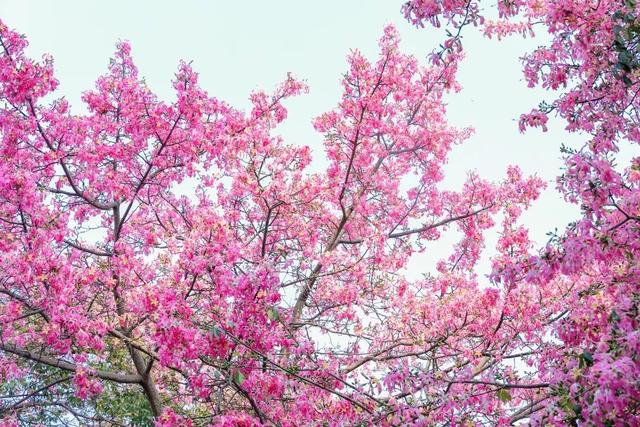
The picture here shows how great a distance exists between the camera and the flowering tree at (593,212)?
343 centimetres

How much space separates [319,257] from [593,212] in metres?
5.72

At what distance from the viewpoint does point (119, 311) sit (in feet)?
29.6

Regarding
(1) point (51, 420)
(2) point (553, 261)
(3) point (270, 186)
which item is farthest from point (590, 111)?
(1) point (51, 420)

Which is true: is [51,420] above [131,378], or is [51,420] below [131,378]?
above

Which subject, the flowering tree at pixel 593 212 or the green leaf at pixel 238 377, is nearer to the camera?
the flowering tree at pixel 593 212

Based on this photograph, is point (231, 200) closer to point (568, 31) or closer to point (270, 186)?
point (270, 186)

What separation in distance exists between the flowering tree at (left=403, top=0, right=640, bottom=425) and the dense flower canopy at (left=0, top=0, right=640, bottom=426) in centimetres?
2

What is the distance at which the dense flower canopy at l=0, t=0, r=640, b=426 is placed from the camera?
14.2 feet

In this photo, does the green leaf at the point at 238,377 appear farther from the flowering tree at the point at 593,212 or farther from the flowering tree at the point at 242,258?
the flowering tree at the point at 593,212

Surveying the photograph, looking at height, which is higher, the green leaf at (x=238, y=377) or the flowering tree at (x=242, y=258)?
the flowering tree at (x=242, y=258)

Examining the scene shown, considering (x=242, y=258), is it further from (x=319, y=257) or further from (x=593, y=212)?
(x=593, y=212)

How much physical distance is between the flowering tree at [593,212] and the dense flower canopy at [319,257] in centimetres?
2

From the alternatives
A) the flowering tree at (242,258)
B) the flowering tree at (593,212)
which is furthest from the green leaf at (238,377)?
the flowering tree at (593,212)

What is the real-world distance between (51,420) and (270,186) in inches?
280
